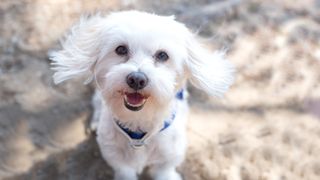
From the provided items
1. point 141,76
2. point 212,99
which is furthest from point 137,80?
point 212,99

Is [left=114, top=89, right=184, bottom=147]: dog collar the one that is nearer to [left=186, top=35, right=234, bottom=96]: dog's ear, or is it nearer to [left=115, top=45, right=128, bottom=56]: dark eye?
[left=186, top=35, right=234, bottom=96]: dog's ear

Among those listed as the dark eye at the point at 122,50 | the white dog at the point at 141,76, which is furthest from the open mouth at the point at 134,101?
the dark eye at the point at 122,50

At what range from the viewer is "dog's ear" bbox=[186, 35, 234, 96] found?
8.23 feet

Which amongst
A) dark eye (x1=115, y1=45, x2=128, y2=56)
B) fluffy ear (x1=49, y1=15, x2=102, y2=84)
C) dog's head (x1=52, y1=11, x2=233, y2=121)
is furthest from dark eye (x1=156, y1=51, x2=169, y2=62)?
fluffy ear (x1=49, y1=15, x2=102, y2=84)

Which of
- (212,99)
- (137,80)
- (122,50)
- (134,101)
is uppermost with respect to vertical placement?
(122,50)

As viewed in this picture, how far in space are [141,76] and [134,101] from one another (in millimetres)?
154

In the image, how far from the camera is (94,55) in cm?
248

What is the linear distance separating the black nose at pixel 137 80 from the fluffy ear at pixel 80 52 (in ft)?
1.08

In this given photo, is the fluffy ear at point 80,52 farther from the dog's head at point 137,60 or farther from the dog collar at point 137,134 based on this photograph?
the dog collar at point 137,134

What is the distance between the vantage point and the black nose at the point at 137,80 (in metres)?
2.20

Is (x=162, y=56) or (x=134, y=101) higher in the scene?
(x=162, y=56)

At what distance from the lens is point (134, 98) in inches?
90.6

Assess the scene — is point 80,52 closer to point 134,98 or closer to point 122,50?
point 122,50

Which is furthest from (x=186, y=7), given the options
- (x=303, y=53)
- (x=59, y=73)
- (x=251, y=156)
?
(x=59, y=73)
